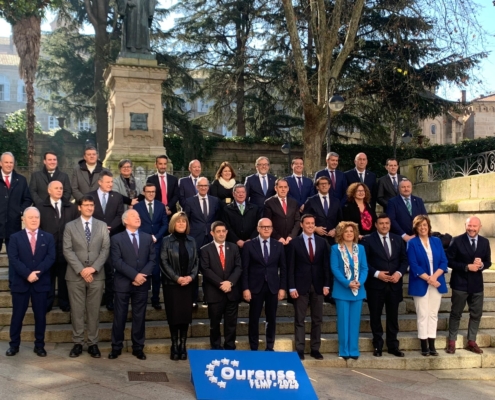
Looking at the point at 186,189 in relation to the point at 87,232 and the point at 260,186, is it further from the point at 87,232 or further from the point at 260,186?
the point at 87,232

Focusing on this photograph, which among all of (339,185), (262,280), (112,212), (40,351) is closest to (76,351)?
(40,351)

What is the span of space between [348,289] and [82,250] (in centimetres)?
340

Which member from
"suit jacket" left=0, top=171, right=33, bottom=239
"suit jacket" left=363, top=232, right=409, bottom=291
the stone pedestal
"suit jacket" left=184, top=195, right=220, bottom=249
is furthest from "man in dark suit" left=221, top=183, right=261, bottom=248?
the stone pedestal

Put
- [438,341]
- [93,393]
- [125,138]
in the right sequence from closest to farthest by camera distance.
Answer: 1. [93,393]
2. [438,341]
3. [125,138]

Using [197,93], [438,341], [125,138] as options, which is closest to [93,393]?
[438,341]

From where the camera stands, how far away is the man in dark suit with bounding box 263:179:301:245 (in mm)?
8727

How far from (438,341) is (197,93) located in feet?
71.8

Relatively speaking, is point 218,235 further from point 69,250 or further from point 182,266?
point 69,250

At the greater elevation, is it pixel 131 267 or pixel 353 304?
pixel 131 267

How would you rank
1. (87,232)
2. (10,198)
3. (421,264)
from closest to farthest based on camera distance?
1. (87,232)
2. (421,264)
3. (10,198)

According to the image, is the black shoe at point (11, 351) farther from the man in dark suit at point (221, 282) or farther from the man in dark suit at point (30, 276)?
the man in dark suit at point (221, 282)

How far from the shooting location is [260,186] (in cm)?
962

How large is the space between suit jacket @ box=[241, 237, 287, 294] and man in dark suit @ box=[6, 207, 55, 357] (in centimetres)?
240

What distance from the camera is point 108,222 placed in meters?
8.41
